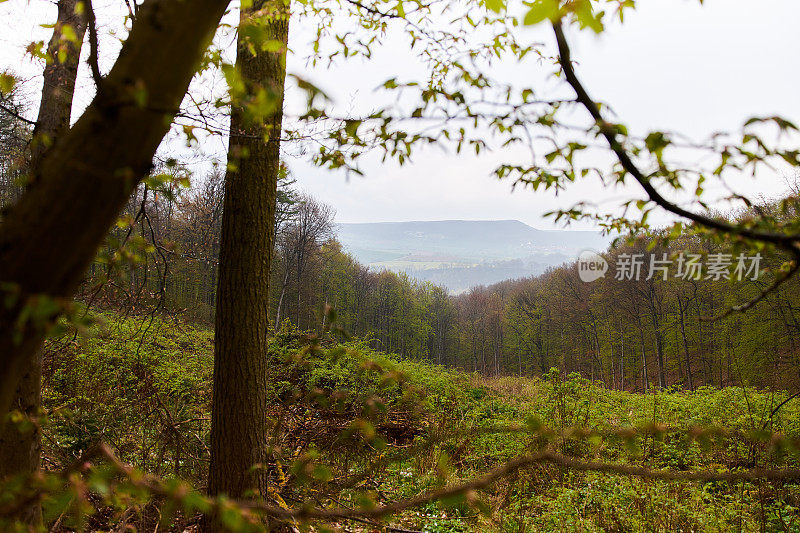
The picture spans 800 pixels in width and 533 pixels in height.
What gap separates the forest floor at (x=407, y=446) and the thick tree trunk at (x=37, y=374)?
170 millimetres

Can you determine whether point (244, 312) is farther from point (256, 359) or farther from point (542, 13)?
point (542, 13)

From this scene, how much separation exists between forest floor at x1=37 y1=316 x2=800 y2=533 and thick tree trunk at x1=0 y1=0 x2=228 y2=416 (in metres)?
0.70

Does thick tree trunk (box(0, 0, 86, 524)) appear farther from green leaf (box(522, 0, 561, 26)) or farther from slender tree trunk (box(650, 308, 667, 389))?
slender tree trunk (box(650, 308, 667, 389))

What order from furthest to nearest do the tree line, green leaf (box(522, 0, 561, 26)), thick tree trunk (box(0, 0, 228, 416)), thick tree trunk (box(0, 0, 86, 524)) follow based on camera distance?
the tree line
thick tree trunk (box(0, 0, 86, 524))
green leaf (box(522, 0, 561, 26))
thick tree trunk (box(0, 0, 228, 416))

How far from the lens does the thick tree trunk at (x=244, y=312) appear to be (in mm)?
2488

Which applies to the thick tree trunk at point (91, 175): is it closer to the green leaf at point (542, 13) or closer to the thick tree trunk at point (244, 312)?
the green leaf at point (542, 13)

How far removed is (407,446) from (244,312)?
472 cm

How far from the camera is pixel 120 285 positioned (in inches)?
85.7

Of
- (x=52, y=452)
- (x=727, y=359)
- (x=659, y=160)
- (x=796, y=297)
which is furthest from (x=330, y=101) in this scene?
(x=727, y=359)

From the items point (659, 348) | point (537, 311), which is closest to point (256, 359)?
point (659, 348)

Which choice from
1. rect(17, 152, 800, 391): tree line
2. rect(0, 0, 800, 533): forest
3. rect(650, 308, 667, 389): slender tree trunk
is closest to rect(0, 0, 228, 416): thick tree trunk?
rect(0, 0, 800, 533): forest

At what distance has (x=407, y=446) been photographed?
6449mm

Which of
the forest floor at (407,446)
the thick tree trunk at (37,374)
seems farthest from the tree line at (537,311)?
the forest floor at (407,446)

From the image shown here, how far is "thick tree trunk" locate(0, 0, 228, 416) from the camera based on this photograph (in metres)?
0.58
